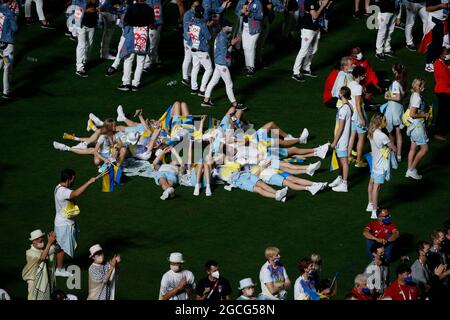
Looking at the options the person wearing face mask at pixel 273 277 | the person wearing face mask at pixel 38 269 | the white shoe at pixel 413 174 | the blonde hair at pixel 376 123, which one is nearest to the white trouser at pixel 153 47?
the white shoe at pixel 413 174

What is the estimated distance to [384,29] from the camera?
24.9m

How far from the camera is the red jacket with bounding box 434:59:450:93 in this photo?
21469 mm

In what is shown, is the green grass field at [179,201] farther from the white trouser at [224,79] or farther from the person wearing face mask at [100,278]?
the person wearing face mask at [100,278]

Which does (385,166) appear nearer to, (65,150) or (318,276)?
(318,276)

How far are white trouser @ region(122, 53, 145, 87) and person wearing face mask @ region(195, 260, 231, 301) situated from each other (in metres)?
8.59

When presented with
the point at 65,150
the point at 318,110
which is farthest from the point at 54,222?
the point at 318,110

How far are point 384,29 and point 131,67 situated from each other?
17.9 ft

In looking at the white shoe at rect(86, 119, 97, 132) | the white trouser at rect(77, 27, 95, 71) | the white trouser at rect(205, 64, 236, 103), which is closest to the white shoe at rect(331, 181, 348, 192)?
the white trouser at rect(205, 64, 236, 103)

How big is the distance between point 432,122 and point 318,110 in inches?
87.3

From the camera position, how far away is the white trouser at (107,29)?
24.7 metres

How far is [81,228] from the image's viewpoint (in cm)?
1869

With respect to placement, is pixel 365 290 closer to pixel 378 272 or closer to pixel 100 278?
pixel 378 272

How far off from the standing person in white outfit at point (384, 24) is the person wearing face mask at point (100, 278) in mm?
10955
